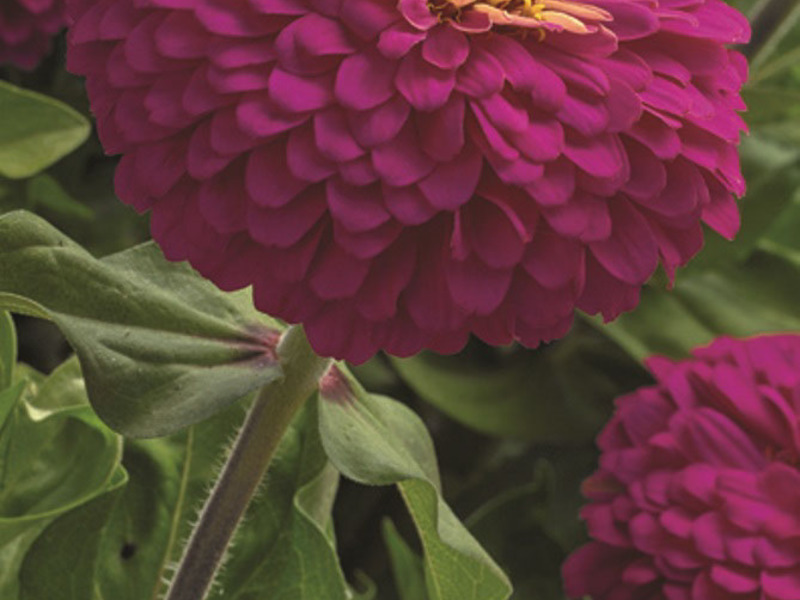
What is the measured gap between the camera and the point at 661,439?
1.56 ft

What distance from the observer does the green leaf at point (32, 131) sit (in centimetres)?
46

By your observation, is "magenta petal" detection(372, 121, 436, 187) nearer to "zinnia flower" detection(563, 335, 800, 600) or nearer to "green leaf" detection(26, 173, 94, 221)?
"zinnia flower" detection(563, 335, 800, 600)

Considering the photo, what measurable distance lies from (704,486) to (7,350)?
0.21 meters

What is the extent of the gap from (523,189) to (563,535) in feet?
1.03

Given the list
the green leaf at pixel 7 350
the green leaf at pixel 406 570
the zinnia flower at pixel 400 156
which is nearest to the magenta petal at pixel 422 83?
the zinnia flower at pixel 400 156

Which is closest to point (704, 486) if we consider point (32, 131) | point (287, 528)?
point (287, 528)

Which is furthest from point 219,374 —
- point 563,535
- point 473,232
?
point 563,535

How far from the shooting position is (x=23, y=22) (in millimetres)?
540

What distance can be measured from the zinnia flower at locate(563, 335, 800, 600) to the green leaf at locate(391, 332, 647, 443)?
6.1 inches

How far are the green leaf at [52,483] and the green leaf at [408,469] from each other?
0.07 meters

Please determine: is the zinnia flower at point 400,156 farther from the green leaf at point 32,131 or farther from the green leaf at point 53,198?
the green leaf at point 53,198

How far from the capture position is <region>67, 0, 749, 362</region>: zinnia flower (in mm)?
277

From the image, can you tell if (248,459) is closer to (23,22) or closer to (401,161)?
(401,161)

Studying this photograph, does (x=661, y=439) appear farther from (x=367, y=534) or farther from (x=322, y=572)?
(x=367, y=534)
